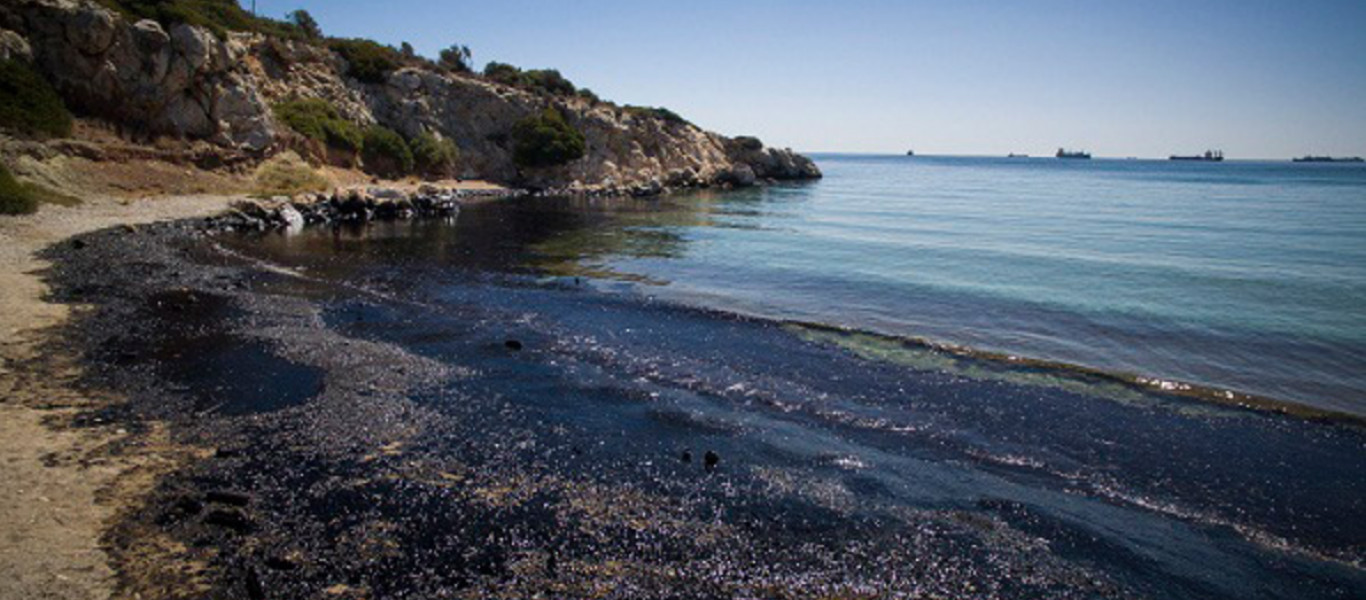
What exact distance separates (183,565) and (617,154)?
247 feet

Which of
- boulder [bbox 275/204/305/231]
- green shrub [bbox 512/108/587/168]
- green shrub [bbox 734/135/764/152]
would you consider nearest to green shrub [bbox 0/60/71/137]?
boulder [bbox 275/204/305/231]

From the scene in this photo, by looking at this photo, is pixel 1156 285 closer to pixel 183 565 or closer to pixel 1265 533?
pixel 1265 533

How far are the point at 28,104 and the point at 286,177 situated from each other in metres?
13.2

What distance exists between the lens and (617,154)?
8000 centimetres

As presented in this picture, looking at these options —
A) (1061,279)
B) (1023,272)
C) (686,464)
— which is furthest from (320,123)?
(686,464)

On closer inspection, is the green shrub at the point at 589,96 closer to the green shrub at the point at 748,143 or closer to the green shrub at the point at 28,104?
the green shrub at the point at 748,143

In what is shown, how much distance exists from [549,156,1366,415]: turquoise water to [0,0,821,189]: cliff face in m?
22.2

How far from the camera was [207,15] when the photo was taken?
2168 inches

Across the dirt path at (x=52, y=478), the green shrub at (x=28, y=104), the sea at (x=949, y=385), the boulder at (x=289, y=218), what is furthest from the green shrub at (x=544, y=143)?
the dirt path at (x=52, y=478)

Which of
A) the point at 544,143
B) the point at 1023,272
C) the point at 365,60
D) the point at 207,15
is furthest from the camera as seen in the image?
the point at 544,143

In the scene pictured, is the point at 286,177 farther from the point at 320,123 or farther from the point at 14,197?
the point at 14,197

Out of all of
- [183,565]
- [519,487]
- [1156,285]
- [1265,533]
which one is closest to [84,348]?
[183,565]

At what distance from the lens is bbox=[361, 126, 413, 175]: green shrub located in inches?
2346

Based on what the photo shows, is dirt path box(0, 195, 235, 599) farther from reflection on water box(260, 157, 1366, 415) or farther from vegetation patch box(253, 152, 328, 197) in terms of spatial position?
vegetation patch box(253, 152, 328, 197)
